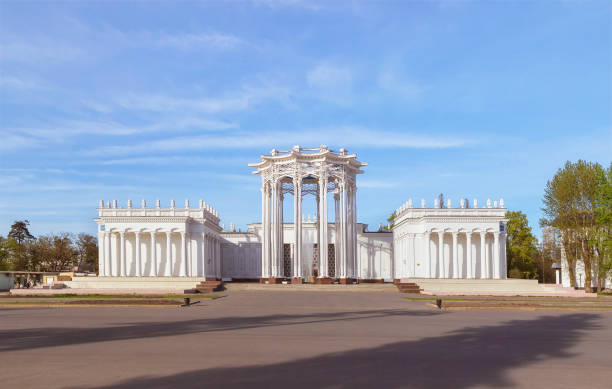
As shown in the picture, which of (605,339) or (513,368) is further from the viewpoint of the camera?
(605,339)

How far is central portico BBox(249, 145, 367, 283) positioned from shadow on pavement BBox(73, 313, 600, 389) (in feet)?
160

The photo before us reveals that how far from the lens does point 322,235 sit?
68375 millimetres

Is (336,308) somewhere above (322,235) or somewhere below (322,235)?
below

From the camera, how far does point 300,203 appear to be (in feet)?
227

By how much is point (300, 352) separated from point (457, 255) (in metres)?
59.6

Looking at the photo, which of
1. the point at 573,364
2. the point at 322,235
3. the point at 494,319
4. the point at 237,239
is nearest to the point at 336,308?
the point at 494,319

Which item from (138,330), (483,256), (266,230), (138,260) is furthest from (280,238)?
(138,330)

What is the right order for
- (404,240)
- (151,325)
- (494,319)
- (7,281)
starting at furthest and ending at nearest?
(7,281) → (404,240) → (494,319) → (151,325)

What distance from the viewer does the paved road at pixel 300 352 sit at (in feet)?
40.2

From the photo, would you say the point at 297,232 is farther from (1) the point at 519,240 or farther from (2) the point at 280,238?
(1) the point at 519,240

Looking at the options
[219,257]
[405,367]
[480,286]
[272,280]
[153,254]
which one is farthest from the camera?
[219,257]

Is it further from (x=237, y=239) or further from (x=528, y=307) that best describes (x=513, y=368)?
(x=237, y=239)

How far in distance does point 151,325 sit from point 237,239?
63092mm

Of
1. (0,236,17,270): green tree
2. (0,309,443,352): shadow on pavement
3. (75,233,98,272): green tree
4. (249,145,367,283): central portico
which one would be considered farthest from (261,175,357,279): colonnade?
(75,233,98,272): green tree
